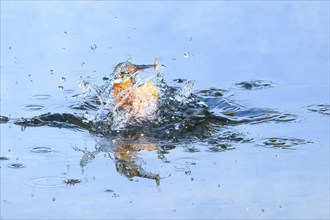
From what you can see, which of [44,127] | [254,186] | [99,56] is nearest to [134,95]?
[44,127]

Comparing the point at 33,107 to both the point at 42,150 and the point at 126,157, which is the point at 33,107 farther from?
the point at 126,157

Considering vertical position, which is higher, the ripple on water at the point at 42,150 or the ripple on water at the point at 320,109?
the ripple on water at the point at 320,109

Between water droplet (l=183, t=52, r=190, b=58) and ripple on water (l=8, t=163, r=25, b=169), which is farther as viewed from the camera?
water droplet (l=183, t=52, r=190, b=58)

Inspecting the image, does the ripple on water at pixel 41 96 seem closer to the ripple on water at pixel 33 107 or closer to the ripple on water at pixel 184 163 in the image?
the ripple on water at pixel 33 107

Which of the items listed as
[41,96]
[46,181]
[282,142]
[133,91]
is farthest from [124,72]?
[46,181]

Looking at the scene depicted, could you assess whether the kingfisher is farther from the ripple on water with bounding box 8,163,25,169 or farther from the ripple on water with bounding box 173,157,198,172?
the ripple on water with bounding box 8,163,25,169

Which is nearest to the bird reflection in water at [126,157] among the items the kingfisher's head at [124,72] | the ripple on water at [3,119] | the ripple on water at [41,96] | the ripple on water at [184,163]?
the ripple on water at [184,163]

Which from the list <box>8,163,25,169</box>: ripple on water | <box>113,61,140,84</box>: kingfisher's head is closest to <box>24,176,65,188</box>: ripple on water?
<box>8,163,25,169</box>: ripple on water
